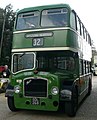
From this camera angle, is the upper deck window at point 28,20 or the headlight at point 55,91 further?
the upper deck window at point 28,20

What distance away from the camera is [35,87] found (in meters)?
9.20

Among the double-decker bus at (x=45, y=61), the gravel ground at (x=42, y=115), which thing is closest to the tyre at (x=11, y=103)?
the double-decker bus at (x=45, y=61)

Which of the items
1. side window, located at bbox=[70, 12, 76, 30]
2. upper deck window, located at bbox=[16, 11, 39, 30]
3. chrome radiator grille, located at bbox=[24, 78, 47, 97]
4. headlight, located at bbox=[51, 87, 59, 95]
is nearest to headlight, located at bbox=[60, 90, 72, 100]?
headlight, located at bbox=[51, 87, 59, 95]

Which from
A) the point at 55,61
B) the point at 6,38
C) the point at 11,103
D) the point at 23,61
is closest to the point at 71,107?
the point at 11,103

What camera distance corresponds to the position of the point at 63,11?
9.95m

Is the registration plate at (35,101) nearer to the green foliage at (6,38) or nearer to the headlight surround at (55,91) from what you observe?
the headlight surround at (55,91)

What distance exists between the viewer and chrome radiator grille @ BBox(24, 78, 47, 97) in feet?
29.8

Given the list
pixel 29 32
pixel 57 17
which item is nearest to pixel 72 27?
pixel 57 17

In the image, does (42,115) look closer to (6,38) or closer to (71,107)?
(71,107)

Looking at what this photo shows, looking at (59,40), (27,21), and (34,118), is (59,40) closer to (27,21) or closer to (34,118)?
(27,21)

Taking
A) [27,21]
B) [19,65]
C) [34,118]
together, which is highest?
[27,21]

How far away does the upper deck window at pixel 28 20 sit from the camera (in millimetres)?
10074

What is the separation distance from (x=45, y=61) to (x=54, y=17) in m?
1.62

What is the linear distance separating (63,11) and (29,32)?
4.57 feet
